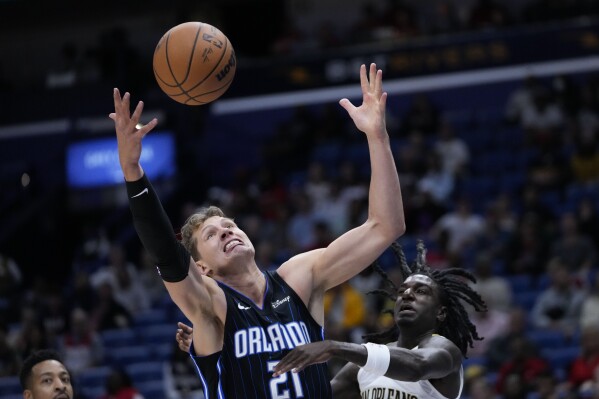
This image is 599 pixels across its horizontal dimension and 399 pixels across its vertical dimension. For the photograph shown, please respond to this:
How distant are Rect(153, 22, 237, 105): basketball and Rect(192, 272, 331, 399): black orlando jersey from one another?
43.1 inches

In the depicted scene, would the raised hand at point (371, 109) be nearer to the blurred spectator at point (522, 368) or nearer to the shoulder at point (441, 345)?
the shoulder at point (441, 345)

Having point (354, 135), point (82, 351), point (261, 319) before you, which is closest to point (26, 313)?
point (82, 351)

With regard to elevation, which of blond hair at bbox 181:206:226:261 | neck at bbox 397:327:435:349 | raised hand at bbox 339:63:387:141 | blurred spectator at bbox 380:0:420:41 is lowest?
neck at bbox 397:327:435:349

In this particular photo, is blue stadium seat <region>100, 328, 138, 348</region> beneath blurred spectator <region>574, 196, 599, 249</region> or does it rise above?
beneath

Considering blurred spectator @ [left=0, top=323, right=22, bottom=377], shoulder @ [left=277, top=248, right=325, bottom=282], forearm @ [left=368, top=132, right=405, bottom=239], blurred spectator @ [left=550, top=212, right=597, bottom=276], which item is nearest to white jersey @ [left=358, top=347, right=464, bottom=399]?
shoulder @ [left=277, top=248, right=325, bottom=282]

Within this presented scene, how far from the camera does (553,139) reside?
1402 centimetres

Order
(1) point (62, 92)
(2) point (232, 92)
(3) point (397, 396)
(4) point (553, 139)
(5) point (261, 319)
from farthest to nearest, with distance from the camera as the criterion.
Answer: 1. (1) point (62, 92)
2. (2) point (232, 92)
3. (4) point (553, 139)
4. (3) point (397, 396)
5. (5) point (261, 319)

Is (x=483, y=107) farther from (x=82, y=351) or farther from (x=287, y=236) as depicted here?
(x=82, y=351)

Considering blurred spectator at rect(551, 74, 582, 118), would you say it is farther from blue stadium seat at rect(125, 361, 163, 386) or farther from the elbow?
the elbow

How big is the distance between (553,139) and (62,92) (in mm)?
7843

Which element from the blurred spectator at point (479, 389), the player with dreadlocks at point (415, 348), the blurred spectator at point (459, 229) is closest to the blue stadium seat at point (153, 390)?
the blurred spectator at point (459, 229)

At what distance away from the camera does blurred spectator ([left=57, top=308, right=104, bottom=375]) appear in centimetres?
1297

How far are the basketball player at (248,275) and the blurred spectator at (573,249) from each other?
7.00 metres

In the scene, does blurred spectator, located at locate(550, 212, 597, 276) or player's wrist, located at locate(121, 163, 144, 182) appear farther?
blurred spectator, located at locate(550, 212, 597, 276)
